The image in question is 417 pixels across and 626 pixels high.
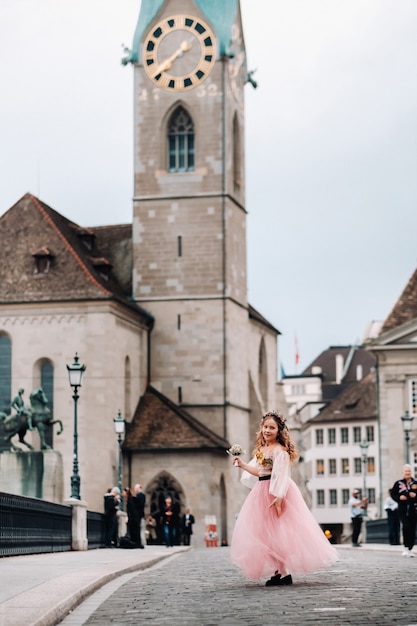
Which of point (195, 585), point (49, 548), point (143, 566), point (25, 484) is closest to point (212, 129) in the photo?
point (25, 484)

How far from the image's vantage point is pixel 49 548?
28.5 metres

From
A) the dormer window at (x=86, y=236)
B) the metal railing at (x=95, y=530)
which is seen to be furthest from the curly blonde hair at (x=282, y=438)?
the dormer window at (x=86, y=236)

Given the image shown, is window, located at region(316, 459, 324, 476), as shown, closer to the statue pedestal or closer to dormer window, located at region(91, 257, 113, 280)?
dormer window, located at region(91, 257, 113, 280)

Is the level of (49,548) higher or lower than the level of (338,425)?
lower

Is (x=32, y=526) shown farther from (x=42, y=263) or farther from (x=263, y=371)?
(x=263, y=371)

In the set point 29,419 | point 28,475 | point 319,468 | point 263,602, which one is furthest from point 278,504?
point 319,468

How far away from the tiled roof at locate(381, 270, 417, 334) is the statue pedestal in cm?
2699

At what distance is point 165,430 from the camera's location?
60.6m

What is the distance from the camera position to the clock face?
2581 inches

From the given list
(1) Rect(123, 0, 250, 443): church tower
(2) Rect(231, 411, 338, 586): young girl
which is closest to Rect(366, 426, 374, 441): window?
(1) Rect(123, 0, 250, 443): church tower

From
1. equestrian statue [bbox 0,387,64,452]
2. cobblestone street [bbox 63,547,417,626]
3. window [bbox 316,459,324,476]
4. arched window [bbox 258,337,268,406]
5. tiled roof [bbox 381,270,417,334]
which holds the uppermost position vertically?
tiled roof [bbox 381,270,417,334]

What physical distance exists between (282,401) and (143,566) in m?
51.6

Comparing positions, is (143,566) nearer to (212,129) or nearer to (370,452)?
(212,129)

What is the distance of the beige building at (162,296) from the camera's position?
59.7m
